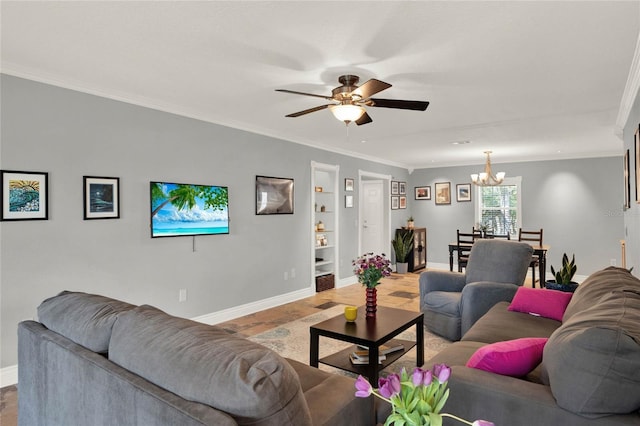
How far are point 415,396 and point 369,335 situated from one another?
186cm

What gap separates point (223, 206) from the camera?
4.47 meters

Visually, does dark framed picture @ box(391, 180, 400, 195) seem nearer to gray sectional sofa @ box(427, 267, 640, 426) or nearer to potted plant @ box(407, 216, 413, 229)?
potted plant @ box(407, 216, 413, 229)

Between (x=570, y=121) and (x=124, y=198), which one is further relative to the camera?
(x=570, y=121)

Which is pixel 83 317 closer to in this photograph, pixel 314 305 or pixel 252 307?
pixel 252 307

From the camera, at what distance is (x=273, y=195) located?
519cm

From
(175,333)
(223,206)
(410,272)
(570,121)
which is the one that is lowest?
(410,272)

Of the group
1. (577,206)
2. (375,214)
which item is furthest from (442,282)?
(577,206)

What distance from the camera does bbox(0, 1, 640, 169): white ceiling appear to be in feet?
7.00

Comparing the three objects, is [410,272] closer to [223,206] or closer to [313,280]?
[313,280]

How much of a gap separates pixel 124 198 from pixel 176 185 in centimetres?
54

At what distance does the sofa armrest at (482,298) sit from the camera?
355 cm

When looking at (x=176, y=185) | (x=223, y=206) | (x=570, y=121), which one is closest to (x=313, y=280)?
(x=223, y=206)

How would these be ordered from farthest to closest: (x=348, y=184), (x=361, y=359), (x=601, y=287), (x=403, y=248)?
(x=403, y=248) < (x=348, y=184) < (x=361, y=359) < (x=601, y=287)

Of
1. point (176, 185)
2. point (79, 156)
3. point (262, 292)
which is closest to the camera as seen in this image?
point (79, 156)
